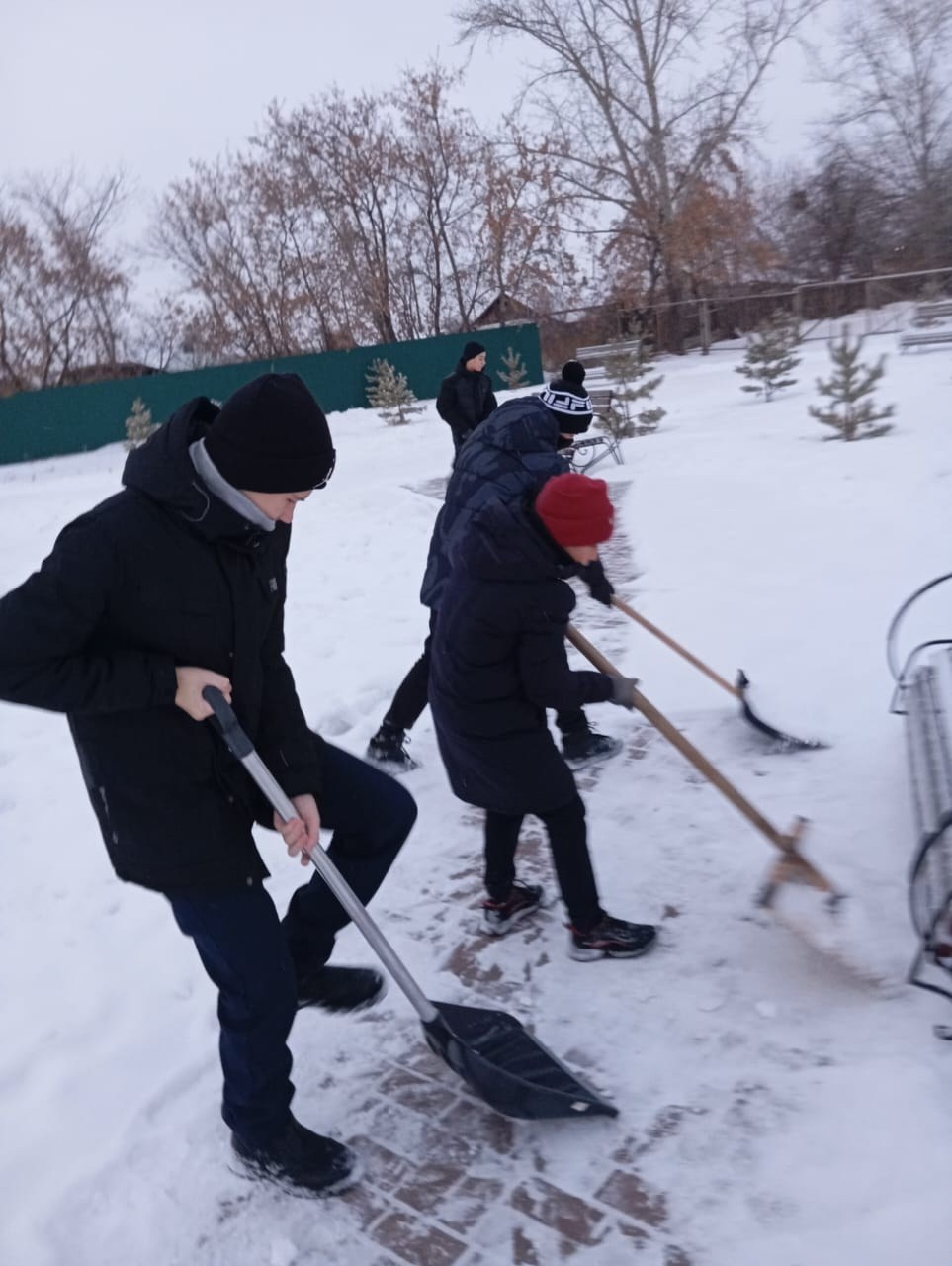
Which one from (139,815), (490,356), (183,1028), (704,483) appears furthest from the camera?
(490,356)

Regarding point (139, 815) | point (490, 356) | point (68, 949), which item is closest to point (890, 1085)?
point (139, 815)

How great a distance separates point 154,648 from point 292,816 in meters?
0.46

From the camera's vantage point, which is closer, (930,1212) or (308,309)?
(930,1212)

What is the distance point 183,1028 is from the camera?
3.08m


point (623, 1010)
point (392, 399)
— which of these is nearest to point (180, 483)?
point (623, 1010)

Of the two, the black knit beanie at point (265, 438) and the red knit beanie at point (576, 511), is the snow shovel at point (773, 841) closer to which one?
the red knit beanie at point (576, 511)

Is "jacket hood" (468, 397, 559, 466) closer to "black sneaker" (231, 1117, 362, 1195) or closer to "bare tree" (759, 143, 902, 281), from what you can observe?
"black sneaker" (231, 1117, 362, 1195)

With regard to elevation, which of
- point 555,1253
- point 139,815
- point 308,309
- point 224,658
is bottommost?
point 555,1253

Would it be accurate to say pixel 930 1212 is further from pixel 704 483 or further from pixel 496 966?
pixel 704 483

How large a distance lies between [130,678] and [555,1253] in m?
1.45

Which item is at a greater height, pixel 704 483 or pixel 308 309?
pixel 308 309

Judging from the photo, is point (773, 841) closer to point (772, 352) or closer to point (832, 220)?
point (772, 352)

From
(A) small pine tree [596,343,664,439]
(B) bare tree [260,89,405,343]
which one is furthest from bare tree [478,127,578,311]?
(A) small pine tree [596,343,664,439]

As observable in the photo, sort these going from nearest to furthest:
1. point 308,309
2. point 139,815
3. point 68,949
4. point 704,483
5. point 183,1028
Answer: point 139,815 → point 183,1028 → point 68,949 → point 704,483 → point 308,309
